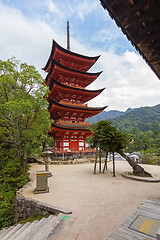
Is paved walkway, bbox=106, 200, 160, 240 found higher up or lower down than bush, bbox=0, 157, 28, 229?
higher up

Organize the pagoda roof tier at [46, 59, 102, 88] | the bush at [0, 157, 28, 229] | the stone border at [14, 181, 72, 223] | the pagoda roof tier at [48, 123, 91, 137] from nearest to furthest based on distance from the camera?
1. the stone border at [14, 181, 72, 223]
2. the bush at [0, 157, 28, 229]
3. the pagoda roof tier at [48, 123, 91, 137]
4. the pagoda roof tier at [46, 59, 102, 88]

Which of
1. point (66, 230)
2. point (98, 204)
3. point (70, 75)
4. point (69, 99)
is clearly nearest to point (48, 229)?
point (66, 230)

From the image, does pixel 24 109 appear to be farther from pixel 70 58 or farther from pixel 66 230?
pixel 70 58

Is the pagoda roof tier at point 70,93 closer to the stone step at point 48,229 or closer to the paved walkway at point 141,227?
the stone step at point 48,229

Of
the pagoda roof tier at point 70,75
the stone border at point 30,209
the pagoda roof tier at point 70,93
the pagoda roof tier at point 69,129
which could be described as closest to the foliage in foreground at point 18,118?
the stone border at point 30,209

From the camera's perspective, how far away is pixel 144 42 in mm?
2348

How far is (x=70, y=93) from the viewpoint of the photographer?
792 inches

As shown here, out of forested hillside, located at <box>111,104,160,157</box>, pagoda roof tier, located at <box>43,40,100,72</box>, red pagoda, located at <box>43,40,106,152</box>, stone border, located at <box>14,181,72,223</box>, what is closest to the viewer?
stone border, located at <box>14,181,72,223</box>

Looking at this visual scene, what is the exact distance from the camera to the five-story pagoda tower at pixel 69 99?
Result: 1853 centimetres

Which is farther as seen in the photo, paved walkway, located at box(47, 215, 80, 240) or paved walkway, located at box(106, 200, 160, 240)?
paved walkway, located at box(47, 215, 80, 240)

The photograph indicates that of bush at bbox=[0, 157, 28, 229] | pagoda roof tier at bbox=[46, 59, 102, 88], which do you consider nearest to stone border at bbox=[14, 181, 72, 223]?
bush at bbox=[0, 157, 28, 229]

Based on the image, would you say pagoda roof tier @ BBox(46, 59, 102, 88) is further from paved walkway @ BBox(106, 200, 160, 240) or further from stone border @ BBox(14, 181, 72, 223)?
paved walkway @ BBox(106, 200, 160, 240)

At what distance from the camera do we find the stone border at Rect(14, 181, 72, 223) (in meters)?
4.68

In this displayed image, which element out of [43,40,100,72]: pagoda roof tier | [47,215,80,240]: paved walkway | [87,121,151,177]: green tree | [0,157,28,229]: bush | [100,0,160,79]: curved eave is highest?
[43,40,100,72]: pagoda roof tier
